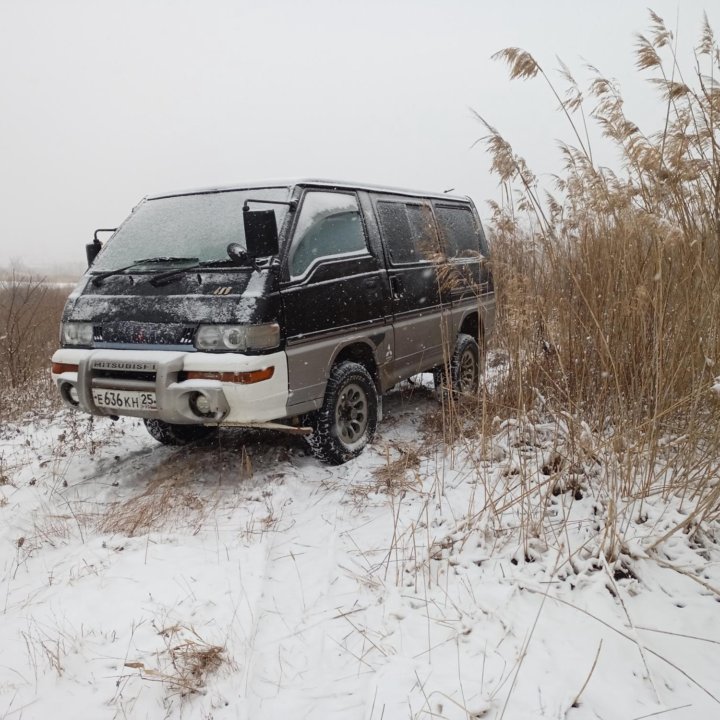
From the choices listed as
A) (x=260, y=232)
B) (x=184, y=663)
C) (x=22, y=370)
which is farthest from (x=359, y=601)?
(x=22, y=370)

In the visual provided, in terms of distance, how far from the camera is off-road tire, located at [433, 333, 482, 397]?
5980 millimetres

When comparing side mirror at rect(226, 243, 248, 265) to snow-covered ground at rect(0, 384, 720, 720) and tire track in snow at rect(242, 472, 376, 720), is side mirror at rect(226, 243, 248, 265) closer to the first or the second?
snow-covered ground at rect(0, 384, 720, 720)

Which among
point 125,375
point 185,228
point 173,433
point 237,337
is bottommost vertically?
point 173,433

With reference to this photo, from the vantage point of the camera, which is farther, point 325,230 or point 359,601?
point 325,230

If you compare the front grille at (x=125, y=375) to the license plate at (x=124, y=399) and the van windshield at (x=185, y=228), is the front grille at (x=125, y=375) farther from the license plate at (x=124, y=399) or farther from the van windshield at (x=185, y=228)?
the van windshield at (x=185, y=228)

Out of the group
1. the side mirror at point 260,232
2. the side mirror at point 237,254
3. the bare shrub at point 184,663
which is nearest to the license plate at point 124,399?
the side mirror at point 237,254

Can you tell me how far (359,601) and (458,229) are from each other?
4577mm

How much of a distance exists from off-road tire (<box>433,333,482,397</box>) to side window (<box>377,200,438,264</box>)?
3.35 feet

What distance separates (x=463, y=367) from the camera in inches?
251

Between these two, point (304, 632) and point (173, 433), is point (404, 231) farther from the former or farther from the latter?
point (304, 632)

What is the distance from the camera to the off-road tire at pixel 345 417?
430 cm

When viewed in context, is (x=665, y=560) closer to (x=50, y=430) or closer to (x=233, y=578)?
(x=233, y=578)

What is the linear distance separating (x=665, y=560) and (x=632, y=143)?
7.12 feet

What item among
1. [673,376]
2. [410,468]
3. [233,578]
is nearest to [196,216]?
[410,468]
